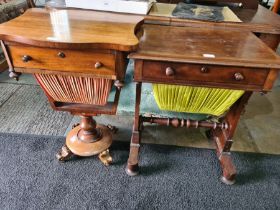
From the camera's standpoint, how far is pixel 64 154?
1.51 meters

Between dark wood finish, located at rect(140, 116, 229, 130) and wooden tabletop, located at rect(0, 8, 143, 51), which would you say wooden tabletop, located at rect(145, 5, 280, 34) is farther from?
dark wood finish, located at rect(140, 116, 229, 130)

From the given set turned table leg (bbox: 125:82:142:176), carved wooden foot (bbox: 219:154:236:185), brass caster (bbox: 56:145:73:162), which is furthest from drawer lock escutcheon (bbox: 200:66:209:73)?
brass caster (bbox: 56:145:73:162)

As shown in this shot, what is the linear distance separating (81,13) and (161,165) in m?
1.06

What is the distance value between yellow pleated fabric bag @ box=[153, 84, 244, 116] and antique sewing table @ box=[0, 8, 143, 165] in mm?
338

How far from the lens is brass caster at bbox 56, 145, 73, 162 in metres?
1.51

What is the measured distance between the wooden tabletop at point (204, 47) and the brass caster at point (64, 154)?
0.85m

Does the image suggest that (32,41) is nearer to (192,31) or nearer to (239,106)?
(192,31)

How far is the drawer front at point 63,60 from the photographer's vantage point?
3.31 ft

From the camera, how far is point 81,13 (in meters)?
1.29

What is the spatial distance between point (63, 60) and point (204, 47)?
65 centimetres

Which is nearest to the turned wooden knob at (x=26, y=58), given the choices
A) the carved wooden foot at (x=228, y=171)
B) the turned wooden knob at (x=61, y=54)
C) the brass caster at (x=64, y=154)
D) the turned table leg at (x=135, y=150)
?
the turned wooden knob at (x=61, y=54)

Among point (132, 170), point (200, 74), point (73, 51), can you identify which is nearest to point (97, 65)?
point (73, 51)

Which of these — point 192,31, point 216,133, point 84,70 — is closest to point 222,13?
point 192,31

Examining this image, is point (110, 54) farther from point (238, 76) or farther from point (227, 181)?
point (227, 181)
